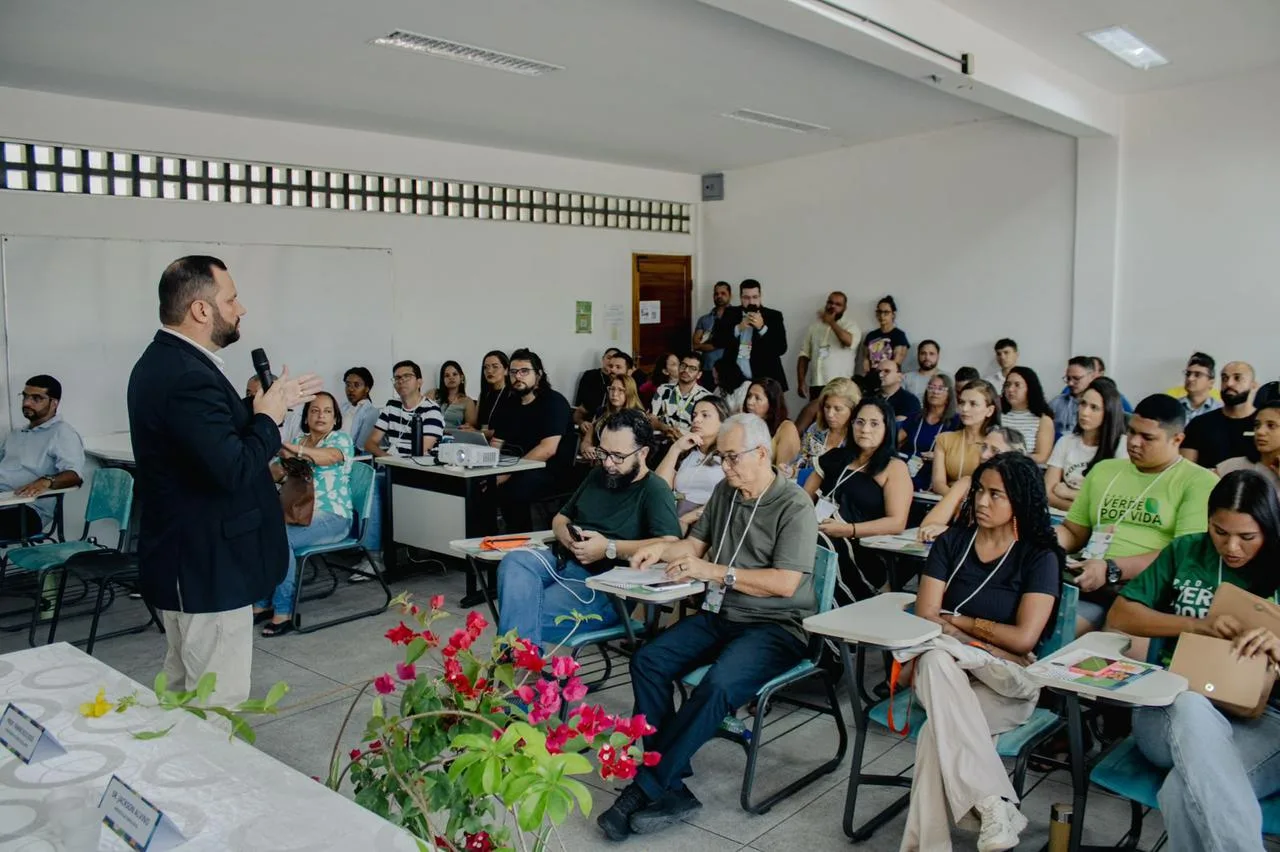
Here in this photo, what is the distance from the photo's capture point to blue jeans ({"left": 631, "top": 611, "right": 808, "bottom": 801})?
2939 mm

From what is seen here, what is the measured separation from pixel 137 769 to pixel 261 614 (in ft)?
13.1

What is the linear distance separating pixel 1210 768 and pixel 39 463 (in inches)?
224

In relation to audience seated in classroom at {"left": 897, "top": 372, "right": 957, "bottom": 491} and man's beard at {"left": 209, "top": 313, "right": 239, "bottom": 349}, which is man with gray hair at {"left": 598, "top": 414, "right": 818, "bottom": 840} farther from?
audience seated in classroom at {"left": 897, "top": 372, "right": 957, "bottom": 491}

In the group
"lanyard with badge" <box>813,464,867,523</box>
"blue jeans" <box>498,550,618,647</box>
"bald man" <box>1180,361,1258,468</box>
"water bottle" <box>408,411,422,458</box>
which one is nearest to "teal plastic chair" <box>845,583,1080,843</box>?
"blue jeans" <box>498,550,618,647</box>

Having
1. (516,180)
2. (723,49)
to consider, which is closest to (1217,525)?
(723,49)

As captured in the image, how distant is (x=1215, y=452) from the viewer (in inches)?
216

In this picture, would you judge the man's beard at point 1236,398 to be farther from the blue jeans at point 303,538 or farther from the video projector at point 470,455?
the blue jeans at point 303,538

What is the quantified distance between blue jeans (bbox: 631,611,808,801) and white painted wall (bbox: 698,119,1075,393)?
5998 mm

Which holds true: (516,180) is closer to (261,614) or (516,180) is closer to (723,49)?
(723,49)

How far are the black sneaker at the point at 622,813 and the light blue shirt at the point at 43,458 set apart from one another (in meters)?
4.08

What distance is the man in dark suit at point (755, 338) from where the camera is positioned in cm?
966

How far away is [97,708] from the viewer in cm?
170

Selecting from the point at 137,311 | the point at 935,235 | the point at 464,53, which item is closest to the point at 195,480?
the point at 464,53

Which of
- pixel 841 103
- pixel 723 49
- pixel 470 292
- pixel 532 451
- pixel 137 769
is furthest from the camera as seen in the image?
pixel 470 292
